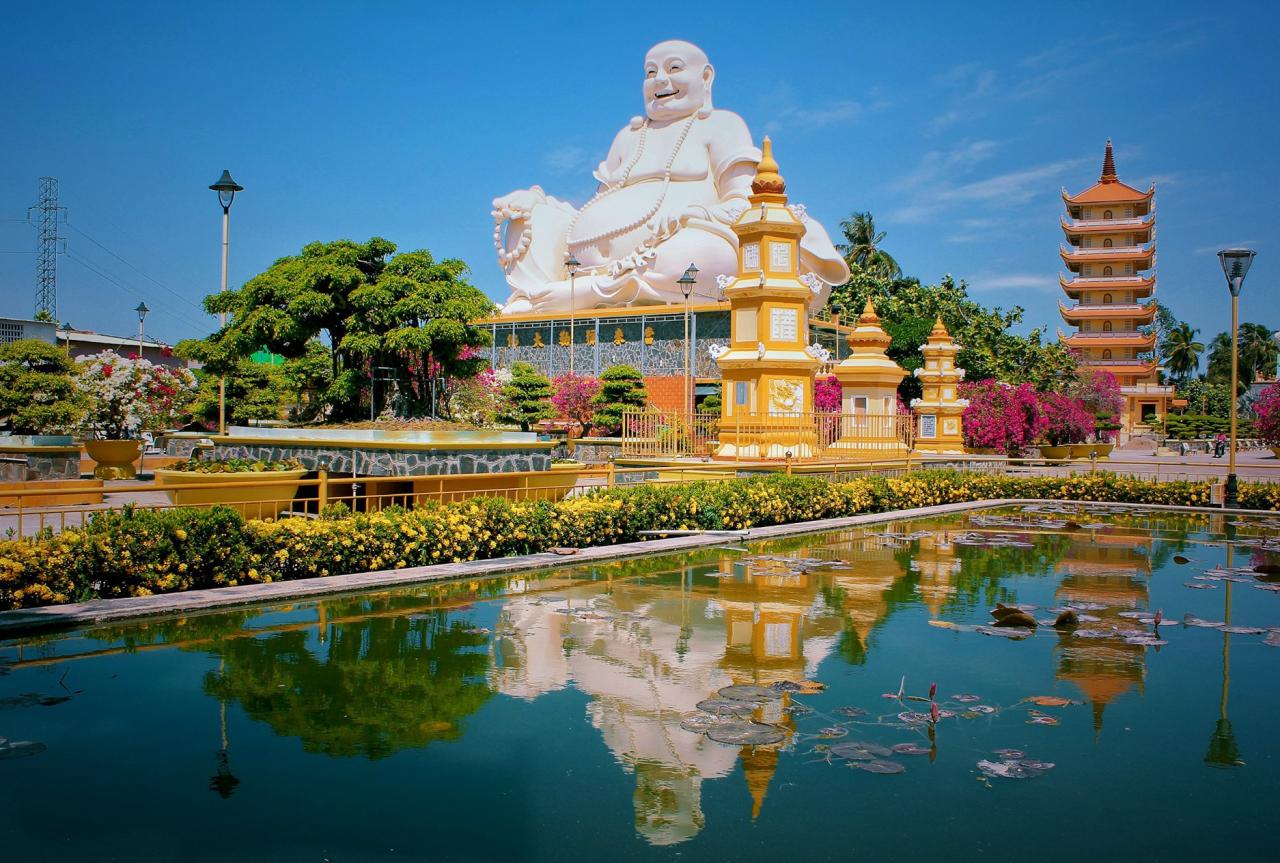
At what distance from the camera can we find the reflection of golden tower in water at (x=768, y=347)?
2022cm

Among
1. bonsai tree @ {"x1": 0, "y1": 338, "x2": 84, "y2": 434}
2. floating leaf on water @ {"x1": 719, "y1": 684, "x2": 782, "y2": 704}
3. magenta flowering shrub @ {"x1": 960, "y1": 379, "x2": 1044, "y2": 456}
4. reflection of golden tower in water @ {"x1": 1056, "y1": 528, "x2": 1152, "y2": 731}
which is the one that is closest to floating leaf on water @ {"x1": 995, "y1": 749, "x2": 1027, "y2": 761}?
reflection of golden tower in water @ {"x1": 1056, "y1": 528, "x2": 1152, "y2": 731}

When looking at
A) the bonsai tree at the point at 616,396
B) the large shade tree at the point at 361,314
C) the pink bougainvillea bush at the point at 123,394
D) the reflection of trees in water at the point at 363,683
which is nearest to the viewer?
the reflection of trees in water at the point at 363,683

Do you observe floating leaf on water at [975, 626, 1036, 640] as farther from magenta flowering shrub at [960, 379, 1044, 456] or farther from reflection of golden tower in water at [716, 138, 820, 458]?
magenta flowering shrub at [960, 379, 1044, 456]

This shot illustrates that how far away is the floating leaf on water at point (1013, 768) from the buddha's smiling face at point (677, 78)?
119ft

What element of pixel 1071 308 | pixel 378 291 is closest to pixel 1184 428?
pixel 1071 308

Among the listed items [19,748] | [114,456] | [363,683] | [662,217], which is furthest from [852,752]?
[662,217]

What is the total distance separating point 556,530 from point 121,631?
5185 millimetres

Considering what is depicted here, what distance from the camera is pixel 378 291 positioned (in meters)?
15.1

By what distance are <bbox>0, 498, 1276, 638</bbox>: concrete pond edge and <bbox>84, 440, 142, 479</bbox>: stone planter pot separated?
1307cm

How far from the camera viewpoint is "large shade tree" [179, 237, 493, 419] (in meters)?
15.2

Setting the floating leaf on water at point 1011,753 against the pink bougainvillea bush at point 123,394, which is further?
the pink bougainvillea bush at point 123,394

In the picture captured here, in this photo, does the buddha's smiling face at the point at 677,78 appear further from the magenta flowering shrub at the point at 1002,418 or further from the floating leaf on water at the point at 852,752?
the floating leaf on water at the point at 852,752

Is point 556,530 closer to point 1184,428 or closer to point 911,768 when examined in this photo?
point 911,768

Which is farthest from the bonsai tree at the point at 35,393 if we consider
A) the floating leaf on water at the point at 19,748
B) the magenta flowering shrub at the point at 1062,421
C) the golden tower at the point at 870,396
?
the magenta flowering shrub at the point at 1062,421
